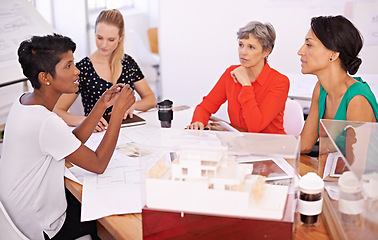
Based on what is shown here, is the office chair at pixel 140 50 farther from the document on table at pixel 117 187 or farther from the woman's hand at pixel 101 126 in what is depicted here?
the document on table at pixel 117 187

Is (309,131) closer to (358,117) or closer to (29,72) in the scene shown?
(358,117)

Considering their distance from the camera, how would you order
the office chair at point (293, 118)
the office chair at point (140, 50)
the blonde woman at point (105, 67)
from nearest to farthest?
1. the office chair at point (293, 118)
2. the blonde woman at point (105, 67)
3. the office chair at point (140, 50)

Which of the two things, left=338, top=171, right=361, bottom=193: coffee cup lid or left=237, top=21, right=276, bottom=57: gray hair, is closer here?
left=338, top=171, right=361, bottom=193: coffee cup lid

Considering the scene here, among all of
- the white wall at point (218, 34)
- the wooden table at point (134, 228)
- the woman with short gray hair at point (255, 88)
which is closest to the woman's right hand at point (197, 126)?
the woman with short gray hair at point (255, 88)

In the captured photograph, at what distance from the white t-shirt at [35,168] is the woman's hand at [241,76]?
37.0 inches

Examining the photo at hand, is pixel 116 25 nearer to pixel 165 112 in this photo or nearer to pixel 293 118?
pixel 165 112

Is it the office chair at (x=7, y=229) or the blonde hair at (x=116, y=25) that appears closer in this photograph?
the office chair at (x=7, y=229)

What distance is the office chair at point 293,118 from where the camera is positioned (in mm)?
2627

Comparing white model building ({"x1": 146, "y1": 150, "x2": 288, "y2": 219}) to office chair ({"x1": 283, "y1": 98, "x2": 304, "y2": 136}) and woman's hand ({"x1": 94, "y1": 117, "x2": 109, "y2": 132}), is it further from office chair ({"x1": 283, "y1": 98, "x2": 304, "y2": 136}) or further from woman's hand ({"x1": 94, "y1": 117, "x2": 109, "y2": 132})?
office chair ({"x1": 283, "y1": 98, "x2": 304, "y2": 136})

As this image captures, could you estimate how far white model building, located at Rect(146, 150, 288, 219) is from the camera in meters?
1.29

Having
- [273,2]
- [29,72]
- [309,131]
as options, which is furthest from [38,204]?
[273,2]

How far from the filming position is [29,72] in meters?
1.94

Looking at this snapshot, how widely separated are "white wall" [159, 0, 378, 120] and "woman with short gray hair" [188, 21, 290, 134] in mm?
1406

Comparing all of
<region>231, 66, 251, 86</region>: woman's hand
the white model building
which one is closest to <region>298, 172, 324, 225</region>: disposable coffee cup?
the white model building
